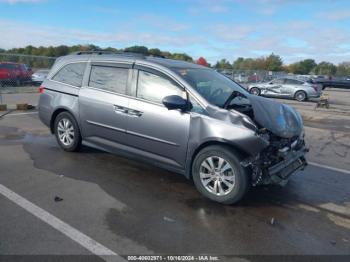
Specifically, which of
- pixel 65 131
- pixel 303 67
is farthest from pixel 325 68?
pixel 65 131

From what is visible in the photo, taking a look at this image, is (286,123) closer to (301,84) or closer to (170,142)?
(170,142)

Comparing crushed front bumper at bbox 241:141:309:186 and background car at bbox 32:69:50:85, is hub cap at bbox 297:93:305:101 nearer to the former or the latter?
background car at bbox 32:69:50:85

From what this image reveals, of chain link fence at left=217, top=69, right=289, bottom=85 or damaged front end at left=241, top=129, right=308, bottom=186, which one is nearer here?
damaged front end at left=241, top=129, right=308, bottom=186

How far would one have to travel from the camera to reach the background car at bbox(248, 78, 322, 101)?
22578mm

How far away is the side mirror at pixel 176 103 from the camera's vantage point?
187 inches

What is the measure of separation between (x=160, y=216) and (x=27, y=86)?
2308cm

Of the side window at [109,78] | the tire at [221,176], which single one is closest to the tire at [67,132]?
the side window at [109,78]

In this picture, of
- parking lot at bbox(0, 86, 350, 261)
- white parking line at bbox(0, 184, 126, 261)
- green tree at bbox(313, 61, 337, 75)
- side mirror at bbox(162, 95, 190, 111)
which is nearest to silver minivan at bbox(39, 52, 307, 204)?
side mirror at bbox(162, 95, 190, 111)

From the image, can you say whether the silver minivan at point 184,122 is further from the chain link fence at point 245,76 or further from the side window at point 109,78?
the chain link fence at point 245,76

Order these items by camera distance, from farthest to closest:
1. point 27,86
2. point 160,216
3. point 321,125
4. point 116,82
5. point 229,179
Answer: point 27,86
point 321,125
point 116,82
point 229,179
point 160,216

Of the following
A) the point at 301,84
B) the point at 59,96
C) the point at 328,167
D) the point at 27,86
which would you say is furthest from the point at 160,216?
the point at 27,86

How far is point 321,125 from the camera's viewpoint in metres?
11.9

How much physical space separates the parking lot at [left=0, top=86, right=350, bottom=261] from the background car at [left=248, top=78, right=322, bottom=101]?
668 inches

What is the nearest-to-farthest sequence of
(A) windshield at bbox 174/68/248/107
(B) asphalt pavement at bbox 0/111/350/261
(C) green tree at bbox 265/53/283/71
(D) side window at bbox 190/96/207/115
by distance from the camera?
(B) asphalt pavement at bbox 0/111/350/261 < (D) side window at bbox 190/96/207/115 < (A) windshield at bbox 174/68/248/107 < (C) green tree at bbox 265/53/283/71
